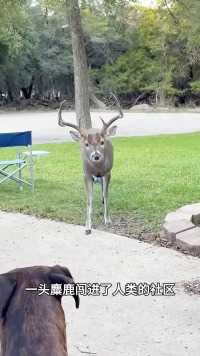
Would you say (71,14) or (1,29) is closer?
(71,14)

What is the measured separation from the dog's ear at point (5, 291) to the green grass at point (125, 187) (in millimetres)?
5064

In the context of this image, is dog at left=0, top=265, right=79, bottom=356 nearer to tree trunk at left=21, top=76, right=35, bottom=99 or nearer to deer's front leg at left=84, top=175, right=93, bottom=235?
deer's front leg at left=84, top=175, right=93, bottom=235

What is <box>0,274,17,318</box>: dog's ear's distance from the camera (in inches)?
80.9

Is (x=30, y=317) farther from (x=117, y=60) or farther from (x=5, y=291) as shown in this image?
(x=117, y=60)

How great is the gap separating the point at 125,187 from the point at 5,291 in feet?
26.9

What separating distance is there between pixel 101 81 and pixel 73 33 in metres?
35.5

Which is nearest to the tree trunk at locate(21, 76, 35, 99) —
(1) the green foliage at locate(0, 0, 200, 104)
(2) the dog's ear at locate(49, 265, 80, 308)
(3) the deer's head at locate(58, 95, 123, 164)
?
(1) the green foliage at locate(0, 0, 200, 104)

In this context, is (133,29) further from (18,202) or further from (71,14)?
(18,202)

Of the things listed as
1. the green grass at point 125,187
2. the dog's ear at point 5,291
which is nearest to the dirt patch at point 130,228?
the green grass at point 125,187

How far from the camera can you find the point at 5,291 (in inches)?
81.4

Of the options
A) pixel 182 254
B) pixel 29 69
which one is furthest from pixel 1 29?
pixel 29 69

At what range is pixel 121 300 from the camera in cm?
490

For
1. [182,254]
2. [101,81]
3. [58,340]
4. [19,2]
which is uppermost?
[19,2]

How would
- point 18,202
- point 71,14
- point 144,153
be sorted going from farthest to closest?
point 71,14 → point 144,153 → point 18,202
